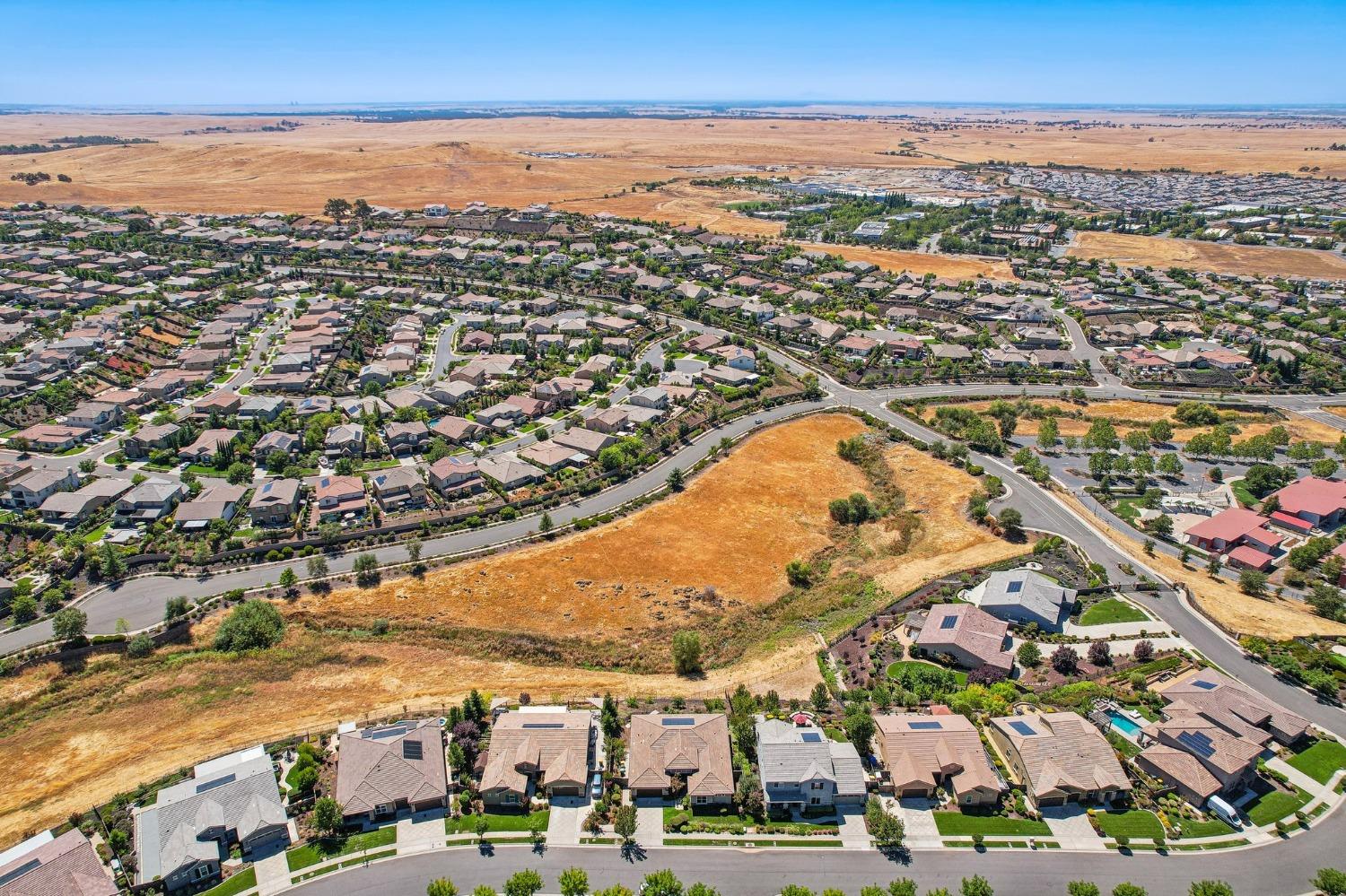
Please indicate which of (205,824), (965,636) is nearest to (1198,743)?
(965,636)

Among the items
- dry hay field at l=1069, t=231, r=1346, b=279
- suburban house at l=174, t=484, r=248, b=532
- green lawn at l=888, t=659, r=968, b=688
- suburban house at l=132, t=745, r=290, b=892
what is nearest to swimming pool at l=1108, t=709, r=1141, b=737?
green lawn at l=888, t=659, r=968, b=688

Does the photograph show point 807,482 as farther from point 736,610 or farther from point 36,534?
point 36,534

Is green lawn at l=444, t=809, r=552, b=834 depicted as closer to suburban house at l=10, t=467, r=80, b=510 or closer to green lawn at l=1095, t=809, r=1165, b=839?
green lawn at l=1095, t=809, r=1165, b=839

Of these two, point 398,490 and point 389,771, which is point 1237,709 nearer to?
point 389,771

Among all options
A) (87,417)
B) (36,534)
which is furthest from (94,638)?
(87,417)

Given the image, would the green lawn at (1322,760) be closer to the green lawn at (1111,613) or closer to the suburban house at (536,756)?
the green lawn at (1111,613)
